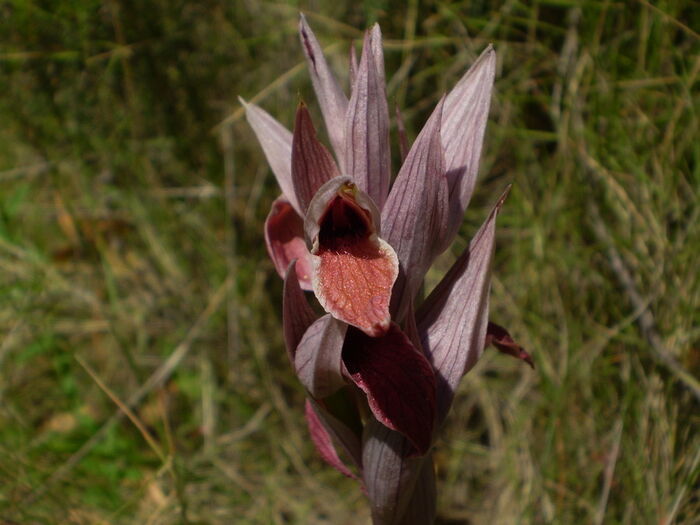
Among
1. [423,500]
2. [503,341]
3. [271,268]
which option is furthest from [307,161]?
[271,268]

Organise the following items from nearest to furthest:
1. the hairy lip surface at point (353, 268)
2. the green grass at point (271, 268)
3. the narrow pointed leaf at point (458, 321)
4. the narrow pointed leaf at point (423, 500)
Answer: the hairy lip surface at point (353, 268), the narrow pointed leaf at point (458, 321), the narrow pointed leaf at point (423, 500), the green grass at point (271, 268)

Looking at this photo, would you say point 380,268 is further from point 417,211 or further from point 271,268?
point 271,268

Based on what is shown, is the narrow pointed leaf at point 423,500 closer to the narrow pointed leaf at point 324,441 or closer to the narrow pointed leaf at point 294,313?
the narrow pointed leaf at point 324,441

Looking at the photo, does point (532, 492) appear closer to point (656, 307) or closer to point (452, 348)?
point (656, 307)

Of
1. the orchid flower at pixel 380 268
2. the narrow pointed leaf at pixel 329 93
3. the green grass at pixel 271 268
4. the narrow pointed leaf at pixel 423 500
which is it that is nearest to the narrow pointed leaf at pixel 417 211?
the orchid flower at pixel 380 268

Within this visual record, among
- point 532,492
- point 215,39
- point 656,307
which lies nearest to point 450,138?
point 656,307

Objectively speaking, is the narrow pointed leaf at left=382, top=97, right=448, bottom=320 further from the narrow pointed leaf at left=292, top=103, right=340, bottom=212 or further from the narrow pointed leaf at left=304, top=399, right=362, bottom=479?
the narrow pointed leaf at left=304, top=399, right=362, bottom=479

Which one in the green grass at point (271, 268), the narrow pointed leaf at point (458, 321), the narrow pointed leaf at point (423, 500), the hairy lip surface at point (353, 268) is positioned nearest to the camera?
the hairy lip surface at point (353, 268)
